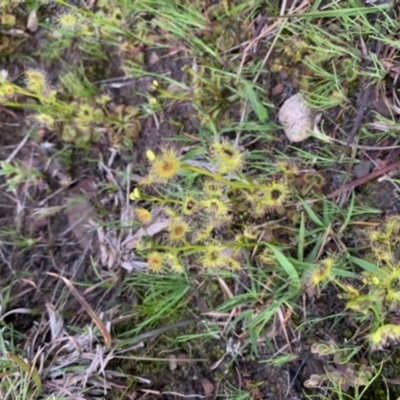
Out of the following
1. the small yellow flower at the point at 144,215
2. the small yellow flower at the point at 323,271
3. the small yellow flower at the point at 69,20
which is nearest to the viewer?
the small yellow flower at the point at 323,271

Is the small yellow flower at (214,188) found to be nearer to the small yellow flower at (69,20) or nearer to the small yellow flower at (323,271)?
the small yellow flower at (323,271)

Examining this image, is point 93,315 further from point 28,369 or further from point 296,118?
point 296,118

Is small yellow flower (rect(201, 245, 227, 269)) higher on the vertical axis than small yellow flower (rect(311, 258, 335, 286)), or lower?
lower

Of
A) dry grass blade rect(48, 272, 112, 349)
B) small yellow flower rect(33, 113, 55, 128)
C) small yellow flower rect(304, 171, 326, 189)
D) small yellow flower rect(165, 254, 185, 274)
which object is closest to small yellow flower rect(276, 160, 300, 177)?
small yellow flower rect(304, 171, 326, 189)

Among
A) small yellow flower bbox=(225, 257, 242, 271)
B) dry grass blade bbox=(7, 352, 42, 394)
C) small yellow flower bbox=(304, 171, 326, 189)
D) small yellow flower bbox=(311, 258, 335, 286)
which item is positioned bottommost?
dry grass blade bbox=(7, 352, 42, 394)

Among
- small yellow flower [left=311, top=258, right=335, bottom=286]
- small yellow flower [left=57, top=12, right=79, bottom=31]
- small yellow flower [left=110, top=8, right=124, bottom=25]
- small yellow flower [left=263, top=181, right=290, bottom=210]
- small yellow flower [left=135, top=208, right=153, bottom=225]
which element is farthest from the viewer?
small yellow flower [left=110, top=8, right=124, bottom=25]

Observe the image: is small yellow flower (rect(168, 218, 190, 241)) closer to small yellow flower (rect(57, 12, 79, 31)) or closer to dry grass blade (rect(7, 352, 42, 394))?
dry grass blade (rect(7, 352, 42, 394))

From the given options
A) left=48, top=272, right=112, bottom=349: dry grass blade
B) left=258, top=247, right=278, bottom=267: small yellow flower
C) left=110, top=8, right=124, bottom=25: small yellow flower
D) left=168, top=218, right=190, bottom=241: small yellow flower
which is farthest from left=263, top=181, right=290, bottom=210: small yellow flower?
left=110, top=8, right=124, bottom=25: small yellow flower

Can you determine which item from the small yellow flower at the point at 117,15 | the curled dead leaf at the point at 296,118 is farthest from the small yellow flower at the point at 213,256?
the small yellow flower at the point at 117,15

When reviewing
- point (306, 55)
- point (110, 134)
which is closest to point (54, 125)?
point (110, 134)

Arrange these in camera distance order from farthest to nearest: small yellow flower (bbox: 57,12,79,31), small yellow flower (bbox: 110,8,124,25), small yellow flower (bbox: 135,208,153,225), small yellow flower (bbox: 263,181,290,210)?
small yellow flower (bbox: 110,8,124,25) < small yellow flower (bbox: 57,12,79,31) < small yellow flower (bbox: 135,208,153,225) < small yellow flower (bbox: 263,181,290,210)

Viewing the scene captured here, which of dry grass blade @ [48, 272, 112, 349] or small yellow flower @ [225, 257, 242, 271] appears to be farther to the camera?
dry grass blade @ [48, 272, 112, 349]
